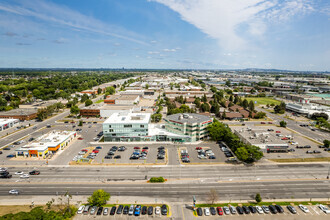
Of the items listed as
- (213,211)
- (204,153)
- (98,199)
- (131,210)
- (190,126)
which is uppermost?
(190,126)

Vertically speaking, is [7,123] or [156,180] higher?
[7,123]

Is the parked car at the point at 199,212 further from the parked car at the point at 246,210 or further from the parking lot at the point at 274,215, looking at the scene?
the parked car at the point at 246,210

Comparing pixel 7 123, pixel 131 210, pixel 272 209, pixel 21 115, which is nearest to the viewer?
pixel 131 210

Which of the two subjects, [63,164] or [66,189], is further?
[63,164]

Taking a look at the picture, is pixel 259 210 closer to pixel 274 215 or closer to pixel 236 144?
pixel 274 215

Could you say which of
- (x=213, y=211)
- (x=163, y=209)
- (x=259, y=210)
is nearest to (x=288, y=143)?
(x=259, y=210)

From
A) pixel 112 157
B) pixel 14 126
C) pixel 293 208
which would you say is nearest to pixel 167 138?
pixel 112 157

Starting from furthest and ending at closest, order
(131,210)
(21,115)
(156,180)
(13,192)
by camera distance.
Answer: (21,115) < (156,180) < (13,192) < (131,210)

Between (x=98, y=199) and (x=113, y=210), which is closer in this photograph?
(x=113, y=210)

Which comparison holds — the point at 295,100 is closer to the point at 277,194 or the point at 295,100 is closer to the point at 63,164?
the point at 277,194
